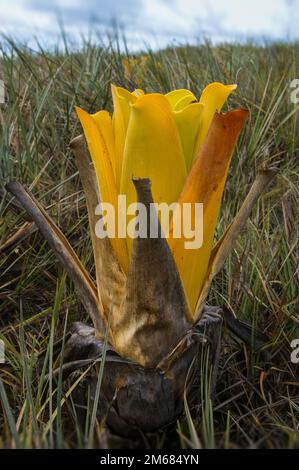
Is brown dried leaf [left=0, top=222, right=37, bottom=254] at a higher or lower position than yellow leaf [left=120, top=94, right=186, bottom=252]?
lower

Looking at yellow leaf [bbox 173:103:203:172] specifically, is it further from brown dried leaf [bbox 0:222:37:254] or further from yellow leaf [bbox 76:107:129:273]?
brown dried leaf [bbox 0:222:37:254]

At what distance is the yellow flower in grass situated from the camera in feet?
2.55

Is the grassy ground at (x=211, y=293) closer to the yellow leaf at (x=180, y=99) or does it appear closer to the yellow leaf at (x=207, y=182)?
the yellow leaf at (x=207, y=182)

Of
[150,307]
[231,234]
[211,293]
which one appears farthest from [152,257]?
[211,293]

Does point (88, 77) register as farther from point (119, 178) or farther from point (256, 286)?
point (119, 178)

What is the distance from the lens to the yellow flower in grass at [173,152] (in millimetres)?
777

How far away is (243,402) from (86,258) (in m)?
0.47

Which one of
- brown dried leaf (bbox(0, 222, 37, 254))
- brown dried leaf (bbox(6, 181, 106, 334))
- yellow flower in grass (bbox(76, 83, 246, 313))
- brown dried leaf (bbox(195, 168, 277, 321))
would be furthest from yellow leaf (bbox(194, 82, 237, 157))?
brown dried leaf (bbox(0, 222, 37, 254))

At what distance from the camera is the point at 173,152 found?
79 centimetres

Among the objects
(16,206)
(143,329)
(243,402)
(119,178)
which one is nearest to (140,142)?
(119,178)

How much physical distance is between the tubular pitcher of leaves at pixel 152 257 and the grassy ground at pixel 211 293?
6cm

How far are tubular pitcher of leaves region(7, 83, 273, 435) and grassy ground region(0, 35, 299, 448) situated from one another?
0.06m

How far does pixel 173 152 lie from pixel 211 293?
0.56 metres

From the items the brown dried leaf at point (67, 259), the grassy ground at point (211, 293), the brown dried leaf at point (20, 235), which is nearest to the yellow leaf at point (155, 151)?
the brown dried leaf at point (67, 259)
